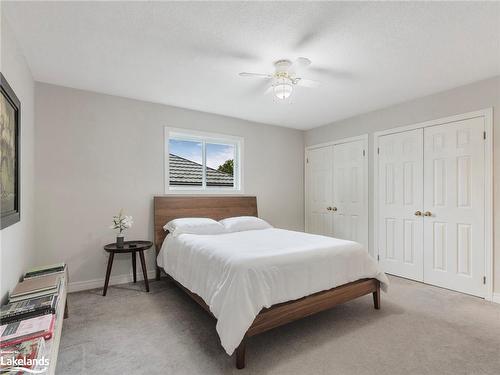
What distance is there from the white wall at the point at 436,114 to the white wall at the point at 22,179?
425cm

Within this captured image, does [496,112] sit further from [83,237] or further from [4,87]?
[83,237]

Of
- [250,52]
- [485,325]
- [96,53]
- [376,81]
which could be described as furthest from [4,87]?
[485,325]

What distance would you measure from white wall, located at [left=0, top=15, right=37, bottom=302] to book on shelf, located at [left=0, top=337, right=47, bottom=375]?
0.67 metres

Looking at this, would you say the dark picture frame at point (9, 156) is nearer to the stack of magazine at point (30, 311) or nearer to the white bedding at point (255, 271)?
the stack of magazine at point (30, 311)

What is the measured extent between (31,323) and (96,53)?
2.18 metres

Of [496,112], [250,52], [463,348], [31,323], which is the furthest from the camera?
[496,112]

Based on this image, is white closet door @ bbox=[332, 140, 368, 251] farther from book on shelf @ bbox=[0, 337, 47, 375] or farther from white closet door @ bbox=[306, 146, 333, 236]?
book on shelf @ bbox=[0, 337, 47, 375]

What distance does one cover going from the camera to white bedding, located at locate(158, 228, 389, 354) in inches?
74.2

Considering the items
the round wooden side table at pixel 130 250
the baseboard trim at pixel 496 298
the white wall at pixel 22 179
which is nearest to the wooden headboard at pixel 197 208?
the round wooden side table at pixel 130 250

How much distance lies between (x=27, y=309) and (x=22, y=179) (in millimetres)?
1304

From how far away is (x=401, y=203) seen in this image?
3779mm

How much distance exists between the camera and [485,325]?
2389mm

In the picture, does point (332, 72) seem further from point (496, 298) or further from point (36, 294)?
point (36, 294)

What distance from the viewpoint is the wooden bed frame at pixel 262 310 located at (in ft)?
→ 6.49
